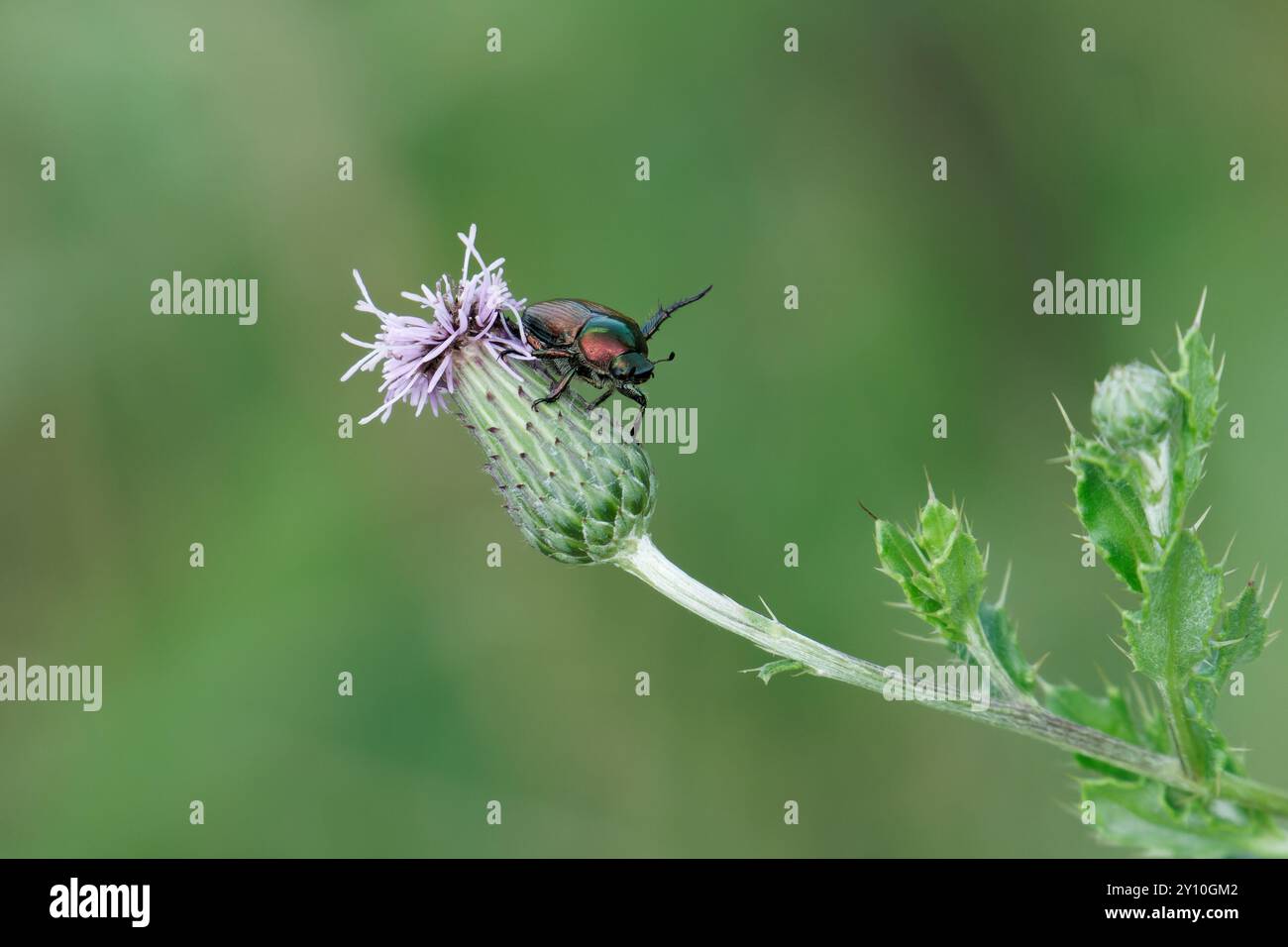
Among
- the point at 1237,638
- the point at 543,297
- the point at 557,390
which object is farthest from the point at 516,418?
the point at 543,297

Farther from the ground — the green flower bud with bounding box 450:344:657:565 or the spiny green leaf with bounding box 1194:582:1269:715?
the green flower bud with bounding box 450:344:657:565

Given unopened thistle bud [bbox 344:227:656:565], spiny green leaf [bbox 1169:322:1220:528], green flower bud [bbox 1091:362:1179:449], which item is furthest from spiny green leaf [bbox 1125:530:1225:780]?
unopened thistle bud [bbox 344:227:656:565]

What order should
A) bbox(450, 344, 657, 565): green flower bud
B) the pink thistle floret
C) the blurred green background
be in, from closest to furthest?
1. bbox(450, 344, 657, 565): green flower bud
2. the pink thistle floret
3. the blurred green background

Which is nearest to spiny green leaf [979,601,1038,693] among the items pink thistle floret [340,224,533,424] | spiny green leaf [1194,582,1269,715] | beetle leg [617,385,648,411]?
spiny green leaf [1194,582,1269,715]

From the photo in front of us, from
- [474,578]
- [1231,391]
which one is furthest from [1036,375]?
[474,578]

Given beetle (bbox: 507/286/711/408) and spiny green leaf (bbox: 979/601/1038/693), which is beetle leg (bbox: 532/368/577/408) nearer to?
beetle (bbox: 507/286/711/408)

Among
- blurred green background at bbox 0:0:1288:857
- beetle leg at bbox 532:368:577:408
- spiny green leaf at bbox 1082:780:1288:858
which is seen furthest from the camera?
blurred green background at bbox 0:0:1288:857

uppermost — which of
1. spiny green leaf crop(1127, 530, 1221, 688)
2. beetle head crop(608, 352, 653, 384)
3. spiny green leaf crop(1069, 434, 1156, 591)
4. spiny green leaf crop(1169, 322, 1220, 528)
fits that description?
beetle head crop(608, 352, 653, 384)

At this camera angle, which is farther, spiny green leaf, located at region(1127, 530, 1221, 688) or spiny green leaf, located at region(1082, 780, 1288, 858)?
spiny green leaf, located at region(1082, 780, 1288, 858)
